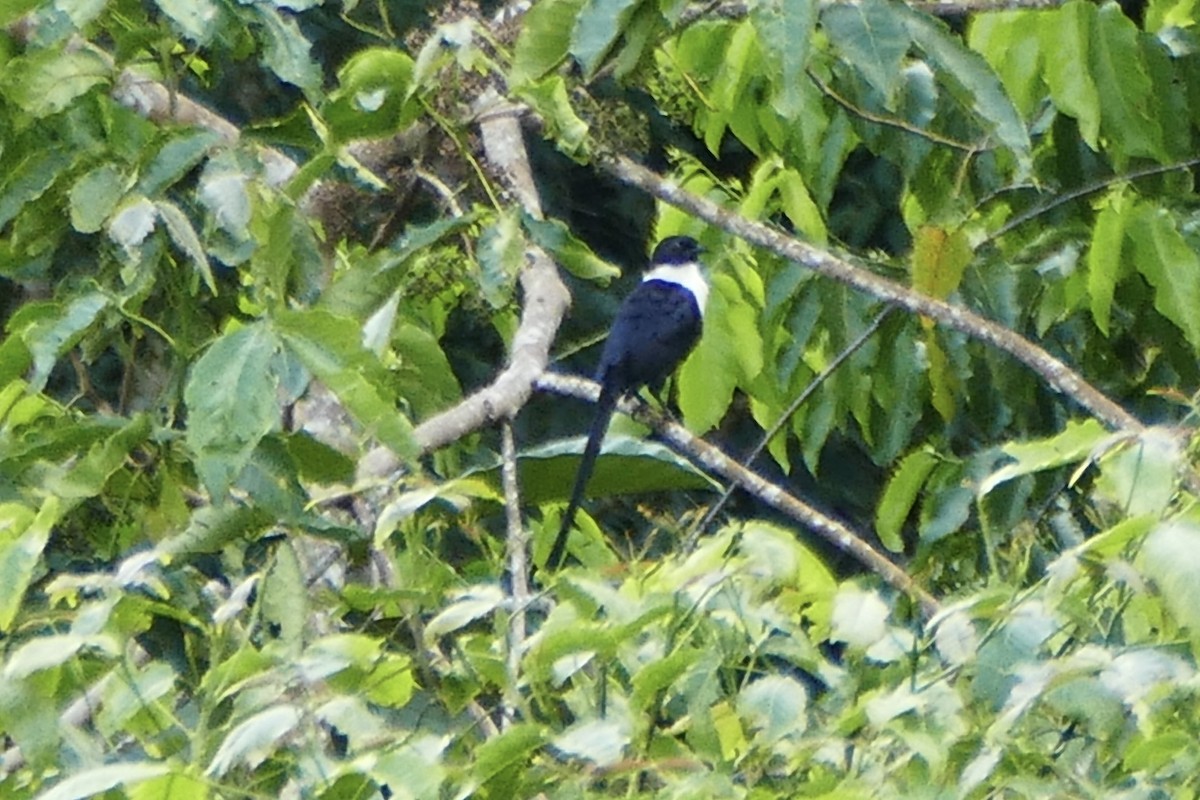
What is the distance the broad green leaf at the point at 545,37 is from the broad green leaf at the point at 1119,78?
83cm

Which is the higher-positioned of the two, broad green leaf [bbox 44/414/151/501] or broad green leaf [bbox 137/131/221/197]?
broad green leaf [bbox 137/131/221/197]

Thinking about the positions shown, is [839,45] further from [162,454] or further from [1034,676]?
[162,454]

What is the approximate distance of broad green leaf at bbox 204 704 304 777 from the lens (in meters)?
1.47

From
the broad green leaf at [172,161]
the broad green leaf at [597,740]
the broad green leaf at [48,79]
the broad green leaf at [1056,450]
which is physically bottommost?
the broad green leaf at [597,740]

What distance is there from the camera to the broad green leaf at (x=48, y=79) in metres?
2.31

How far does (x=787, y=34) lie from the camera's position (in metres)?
1.78

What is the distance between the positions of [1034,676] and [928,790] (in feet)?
0.40

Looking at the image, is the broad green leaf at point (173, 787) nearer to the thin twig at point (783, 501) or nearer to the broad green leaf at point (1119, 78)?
the thin twig at point (783, 501)

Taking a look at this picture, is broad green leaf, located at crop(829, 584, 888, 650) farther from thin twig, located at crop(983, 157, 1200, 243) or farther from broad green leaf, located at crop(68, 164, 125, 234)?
thin twig, located at crop(983, 157, 1200, 243)

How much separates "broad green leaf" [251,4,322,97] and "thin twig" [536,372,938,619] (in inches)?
20.8

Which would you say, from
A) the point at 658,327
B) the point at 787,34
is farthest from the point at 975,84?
the point at 658,327

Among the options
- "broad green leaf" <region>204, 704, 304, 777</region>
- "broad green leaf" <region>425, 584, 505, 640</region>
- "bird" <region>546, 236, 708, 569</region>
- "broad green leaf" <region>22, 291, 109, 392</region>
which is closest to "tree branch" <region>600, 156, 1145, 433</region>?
"broad green leaf" <region>425, 584, 505, 640</region>

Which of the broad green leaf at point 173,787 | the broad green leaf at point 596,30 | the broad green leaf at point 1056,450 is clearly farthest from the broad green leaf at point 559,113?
the broad green leaf at point 173,787

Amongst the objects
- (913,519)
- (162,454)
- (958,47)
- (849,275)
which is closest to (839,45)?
(958,47)
